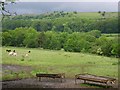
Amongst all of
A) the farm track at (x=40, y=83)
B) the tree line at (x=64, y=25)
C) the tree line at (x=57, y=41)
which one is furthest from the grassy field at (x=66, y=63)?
the tree line at (x=64, y=25)

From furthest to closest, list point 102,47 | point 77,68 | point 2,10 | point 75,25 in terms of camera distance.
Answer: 1. point 75,25
2. point 102,47
3. point 77,68
4. point 2,10

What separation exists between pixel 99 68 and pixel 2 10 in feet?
26.4

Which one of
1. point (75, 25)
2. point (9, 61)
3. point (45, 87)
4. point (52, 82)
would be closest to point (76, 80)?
point (52, 82)

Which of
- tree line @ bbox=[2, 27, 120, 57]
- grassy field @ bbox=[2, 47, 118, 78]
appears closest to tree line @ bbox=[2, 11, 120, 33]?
tree line @ bbox=[2, 27, 120, 57]

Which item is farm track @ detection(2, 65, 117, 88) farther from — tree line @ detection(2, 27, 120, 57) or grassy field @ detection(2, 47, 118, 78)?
tree line @ detection(2, 27, 120, 57)

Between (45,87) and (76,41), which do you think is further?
(76,41)

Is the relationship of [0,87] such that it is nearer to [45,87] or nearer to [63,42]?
[45,87]

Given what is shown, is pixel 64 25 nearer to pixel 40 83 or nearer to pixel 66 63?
pixel 66 63

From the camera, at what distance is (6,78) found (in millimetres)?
15109

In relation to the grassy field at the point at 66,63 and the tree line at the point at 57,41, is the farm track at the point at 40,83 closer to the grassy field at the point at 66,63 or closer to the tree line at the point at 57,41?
the grassy field at the point at 66,63

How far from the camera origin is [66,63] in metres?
20.1

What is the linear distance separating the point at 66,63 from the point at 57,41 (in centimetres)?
1165

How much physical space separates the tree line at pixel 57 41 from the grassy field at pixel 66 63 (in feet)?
17.1

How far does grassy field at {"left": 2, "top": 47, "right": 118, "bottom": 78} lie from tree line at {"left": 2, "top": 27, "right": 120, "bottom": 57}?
5216 millimetres
